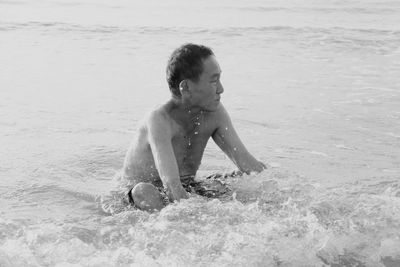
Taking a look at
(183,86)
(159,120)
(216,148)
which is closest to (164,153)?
(159,120)

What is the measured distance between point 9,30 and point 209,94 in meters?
10.6

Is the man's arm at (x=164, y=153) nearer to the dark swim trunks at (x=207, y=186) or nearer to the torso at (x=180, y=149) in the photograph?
the torso at (x=180, y=149)

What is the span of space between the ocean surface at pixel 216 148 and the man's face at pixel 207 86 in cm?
67

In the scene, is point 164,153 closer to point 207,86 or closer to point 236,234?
point 207,86

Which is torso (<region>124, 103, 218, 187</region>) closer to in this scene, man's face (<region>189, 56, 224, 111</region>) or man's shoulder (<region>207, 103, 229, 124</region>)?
man's shoulder (<region>207, 103, 229, 124</region>)

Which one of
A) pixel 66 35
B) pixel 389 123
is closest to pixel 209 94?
pixel 389 123

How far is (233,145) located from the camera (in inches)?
193

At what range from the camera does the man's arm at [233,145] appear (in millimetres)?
4859

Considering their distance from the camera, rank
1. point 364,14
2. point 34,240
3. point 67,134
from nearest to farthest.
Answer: point 34,240, point 67,134, point 364,14

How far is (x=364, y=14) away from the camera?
1750 cm

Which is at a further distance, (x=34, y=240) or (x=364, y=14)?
(x=364, y=14)

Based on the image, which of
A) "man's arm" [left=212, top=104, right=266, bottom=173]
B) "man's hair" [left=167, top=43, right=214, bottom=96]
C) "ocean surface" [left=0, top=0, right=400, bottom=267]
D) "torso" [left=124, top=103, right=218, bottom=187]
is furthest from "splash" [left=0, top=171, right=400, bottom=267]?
"man's hair" [left=167, top=43, right=214, bottom=96]

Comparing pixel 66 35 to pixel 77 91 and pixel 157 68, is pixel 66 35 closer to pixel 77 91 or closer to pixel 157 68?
pixel 157 68

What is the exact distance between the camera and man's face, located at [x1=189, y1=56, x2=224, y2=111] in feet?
14.8
